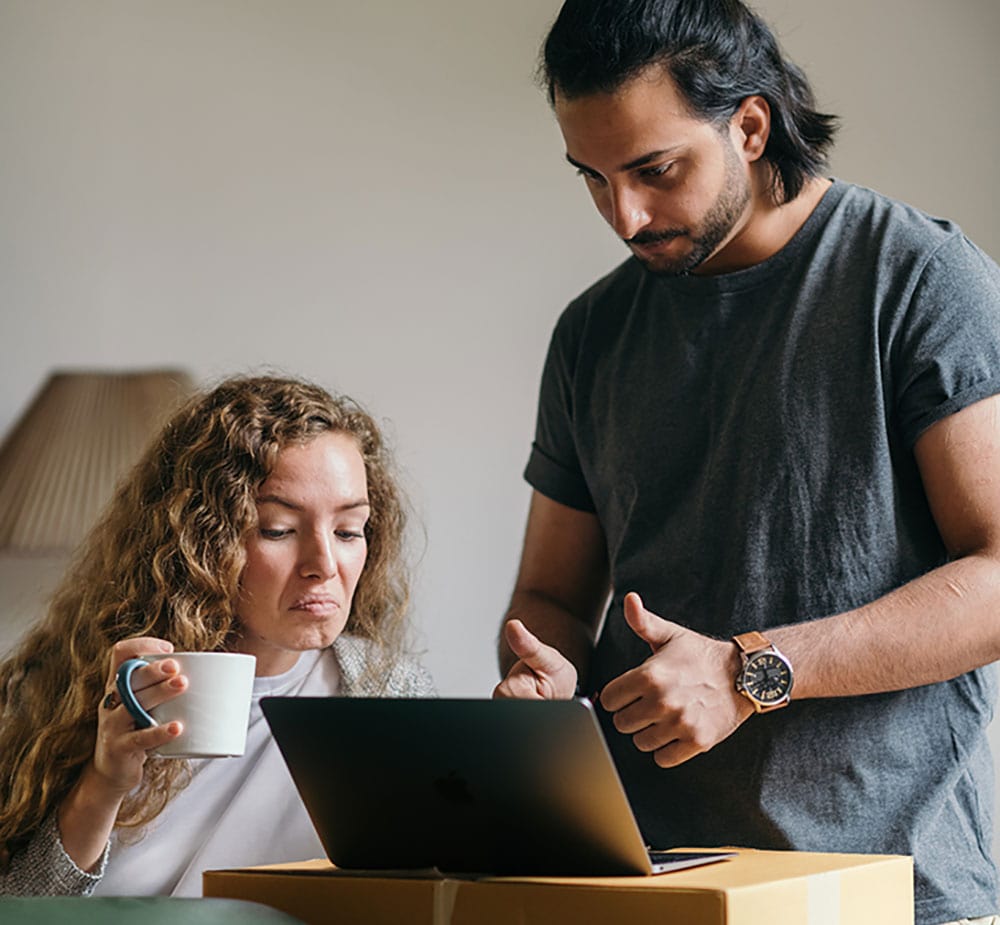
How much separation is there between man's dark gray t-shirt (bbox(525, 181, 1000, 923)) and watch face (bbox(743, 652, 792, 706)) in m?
0.14

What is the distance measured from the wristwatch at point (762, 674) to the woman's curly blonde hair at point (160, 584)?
0.49m

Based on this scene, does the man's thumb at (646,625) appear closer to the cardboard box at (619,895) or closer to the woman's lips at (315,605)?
the cardboard box at (619,895)

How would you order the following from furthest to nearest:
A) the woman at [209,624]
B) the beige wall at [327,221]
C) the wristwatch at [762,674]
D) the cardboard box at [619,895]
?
the beige wall at [327,221]
the woman at [209,624]
the wristwatch at [762,674]
the cardboard box at [619,895]

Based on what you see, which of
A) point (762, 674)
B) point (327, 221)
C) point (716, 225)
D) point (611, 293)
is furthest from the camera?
point (327, 221)

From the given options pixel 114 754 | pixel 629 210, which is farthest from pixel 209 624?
pixel 629 210

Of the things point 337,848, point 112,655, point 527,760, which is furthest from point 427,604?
point 527,760

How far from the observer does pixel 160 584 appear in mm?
1276

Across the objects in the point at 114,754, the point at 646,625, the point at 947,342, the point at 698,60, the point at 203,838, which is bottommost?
the point at 203,838

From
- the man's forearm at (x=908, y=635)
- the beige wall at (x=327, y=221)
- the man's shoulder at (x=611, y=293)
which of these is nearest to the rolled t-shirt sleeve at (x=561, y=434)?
the man's shoulder at (x=611, y=293)

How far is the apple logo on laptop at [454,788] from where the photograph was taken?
2.33ft

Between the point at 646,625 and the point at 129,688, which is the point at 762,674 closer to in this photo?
the point at 646,625

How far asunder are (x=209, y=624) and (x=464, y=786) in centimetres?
61

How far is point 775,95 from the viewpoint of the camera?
52.1 inches

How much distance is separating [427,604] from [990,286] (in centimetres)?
107
